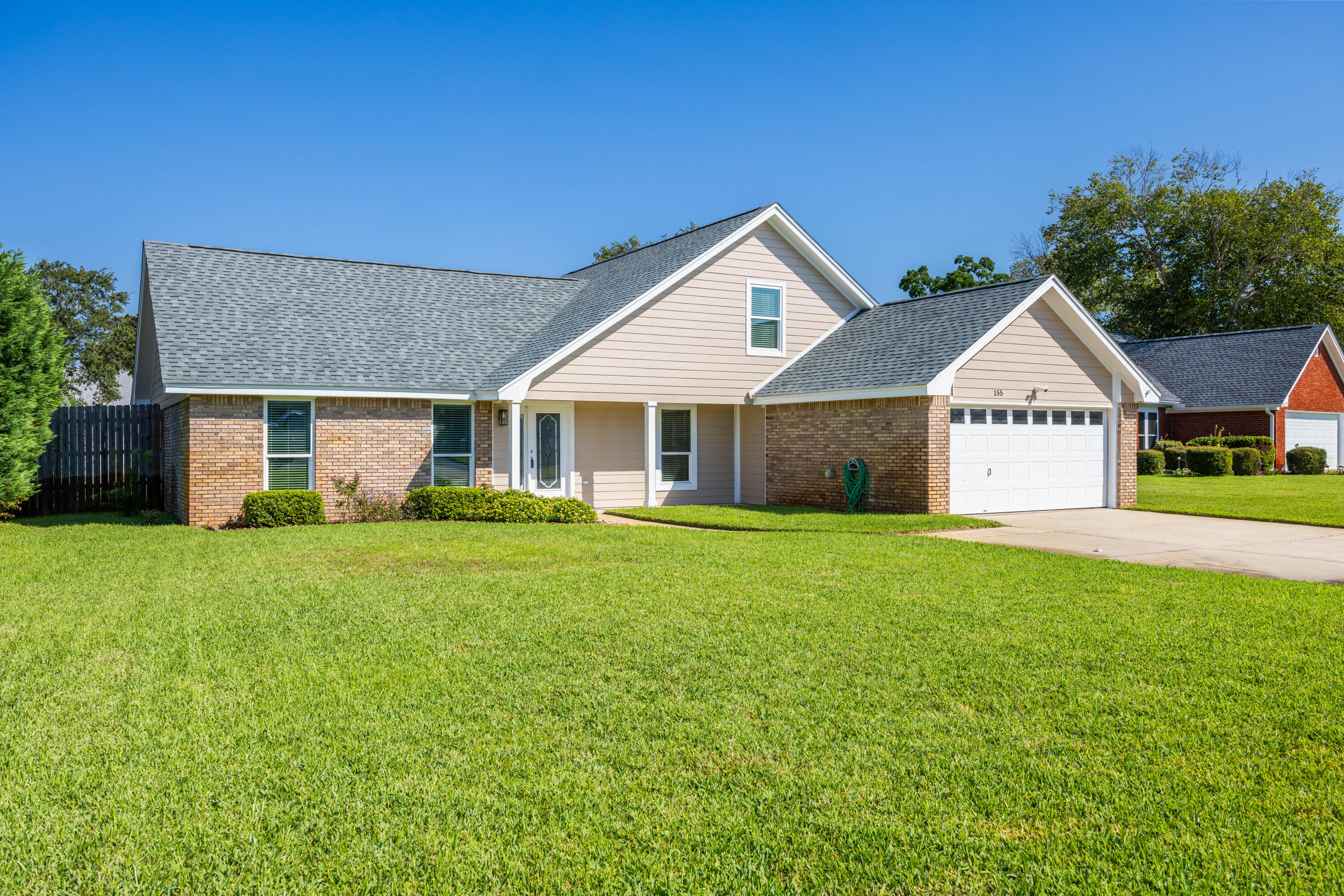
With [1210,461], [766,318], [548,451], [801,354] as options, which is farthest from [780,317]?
[1210,461]

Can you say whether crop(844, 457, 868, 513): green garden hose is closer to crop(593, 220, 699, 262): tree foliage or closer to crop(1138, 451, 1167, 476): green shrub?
crop(1138, 451, 1167, 476): green shrub

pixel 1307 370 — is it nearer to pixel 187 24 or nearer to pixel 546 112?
pixel 546 112

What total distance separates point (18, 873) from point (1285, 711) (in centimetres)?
624

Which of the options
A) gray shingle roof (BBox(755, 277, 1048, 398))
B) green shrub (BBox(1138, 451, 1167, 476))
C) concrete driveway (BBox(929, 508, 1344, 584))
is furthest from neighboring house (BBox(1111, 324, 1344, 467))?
concrete driveway (BBox(929, 508, 1344, 584))

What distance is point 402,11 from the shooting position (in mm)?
18219

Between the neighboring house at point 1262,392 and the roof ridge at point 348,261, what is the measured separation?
23.8 metres

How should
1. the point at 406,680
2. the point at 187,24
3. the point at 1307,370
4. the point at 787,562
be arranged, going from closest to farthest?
1. the point at 406,680
2. the point at 787,562
3. the point at 187,24
4. the point at 1307,370

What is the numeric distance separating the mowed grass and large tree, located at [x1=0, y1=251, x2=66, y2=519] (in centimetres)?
782

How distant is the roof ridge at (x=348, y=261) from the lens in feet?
64.4

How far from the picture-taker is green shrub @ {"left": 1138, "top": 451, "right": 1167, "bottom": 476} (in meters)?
31.4

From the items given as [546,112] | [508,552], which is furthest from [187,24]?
[508,552]

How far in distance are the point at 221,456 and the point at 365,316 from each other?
4.73m

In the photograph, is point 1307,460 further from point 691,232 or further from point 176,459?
point 176,459

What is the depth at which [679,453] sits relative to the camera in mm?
20438
